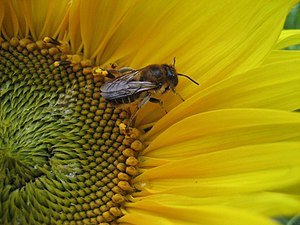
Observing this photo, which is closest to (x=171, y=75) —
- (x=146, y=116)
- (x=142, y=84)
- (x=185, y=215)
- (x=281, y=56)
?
(x=142, y=84)

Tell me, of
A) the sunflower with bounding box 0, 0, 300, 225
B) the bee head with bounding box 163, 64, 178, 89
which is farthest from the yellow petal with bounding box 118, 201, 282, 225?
the bee head with bounding box 163, 64, 178, 89

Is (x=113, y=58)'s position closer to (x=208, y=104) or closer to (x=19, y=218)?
(x=208, y=104)

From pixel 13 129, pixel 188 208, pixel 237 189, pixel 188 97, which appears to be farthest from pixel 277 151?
pixel 13 129

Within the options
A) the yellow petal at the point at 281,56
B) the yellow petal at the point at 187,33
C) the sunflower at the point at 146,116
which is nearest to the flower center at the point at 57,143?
the sunflower at the point at 146,116

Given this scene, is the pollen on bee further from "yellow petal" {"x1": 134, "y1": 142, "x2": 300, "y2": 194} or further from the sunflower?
"yellow petal" {"x1": 134, "y1": 142, "x2": 300, "y2": 194}

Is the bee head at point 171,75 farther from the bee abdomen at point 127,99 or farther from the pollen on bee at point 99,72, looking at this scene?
the pollen on bee at point 99,72

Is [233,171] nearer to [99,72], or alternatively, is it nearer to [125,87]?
[125,87]
